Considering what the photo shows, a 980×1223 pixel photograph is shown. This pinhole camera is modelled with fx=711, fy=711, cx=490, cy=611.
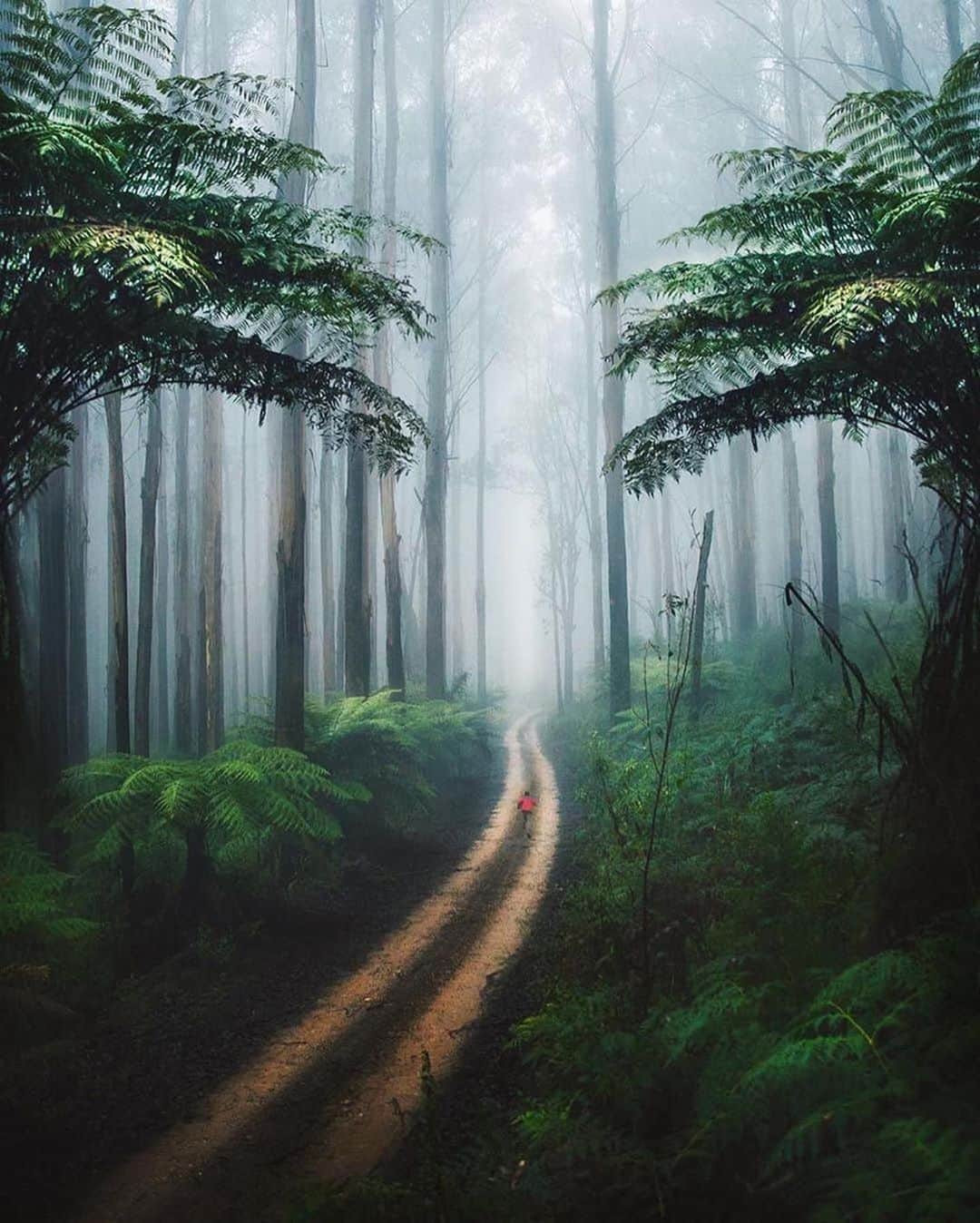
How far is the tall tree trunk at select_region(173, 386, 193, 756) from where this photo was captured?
14.7 metres

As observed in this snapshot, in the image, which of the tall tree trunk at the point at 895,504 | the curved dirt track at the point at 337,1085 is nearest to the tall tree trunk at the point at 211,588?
the curved dirt track at the point at 337,1085

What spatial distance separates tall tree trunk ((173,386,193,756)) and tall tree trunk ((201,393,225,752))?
1083 mm

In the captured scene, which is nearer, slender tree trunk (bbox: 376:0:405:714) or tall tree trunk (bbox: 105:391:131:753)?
tall tree trunk (bbox: 105:391:131:753)

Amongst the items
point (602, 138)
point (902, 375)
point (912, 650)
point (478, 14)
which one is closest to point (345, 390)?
point (902, 375)

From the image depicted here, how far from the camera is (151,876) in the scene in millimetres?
7441

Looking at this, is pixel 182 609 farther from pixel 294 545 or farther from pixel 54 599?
pixel 294 545

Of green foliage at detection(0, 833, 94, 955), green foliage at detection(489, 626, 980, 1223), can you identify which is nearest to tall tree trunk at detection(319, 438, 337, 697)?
green foliage at detection(0, 833, 94, 955)

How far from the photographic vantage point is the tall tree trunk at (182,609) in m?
14.7

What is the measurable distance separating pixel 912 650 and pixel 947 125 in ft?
23.3

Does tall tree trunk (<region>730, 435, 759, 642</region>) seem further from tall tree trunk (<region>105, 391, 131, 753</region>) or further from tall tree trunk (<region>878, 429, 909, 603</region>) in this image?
tall tree trunk (<region>105, 391, 131, 753</region>)

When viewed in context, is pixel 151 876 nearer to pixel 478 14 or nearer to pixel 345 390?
pixel 345 390

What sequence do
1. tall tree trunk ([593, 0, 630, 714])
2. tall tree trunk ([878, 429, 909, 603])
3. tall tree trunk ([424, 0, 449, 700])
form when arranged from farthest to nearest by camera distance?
tall tree trunk ([424, 0, 449, 700]) → tall tree trunk ([878, 429, 909, 603]) → tall tree trunk ([593, 0, 630, 714])

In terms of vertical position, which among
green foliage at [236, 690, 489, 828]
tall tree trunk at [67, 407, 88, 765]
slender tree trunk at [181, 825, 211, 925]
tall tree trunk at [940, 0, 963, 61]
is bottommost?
slender tree trunk at [181, 825, 211, 925]

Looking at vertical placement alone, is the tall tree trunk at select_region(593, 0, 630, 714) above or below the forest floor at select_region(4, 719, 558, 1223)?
above
